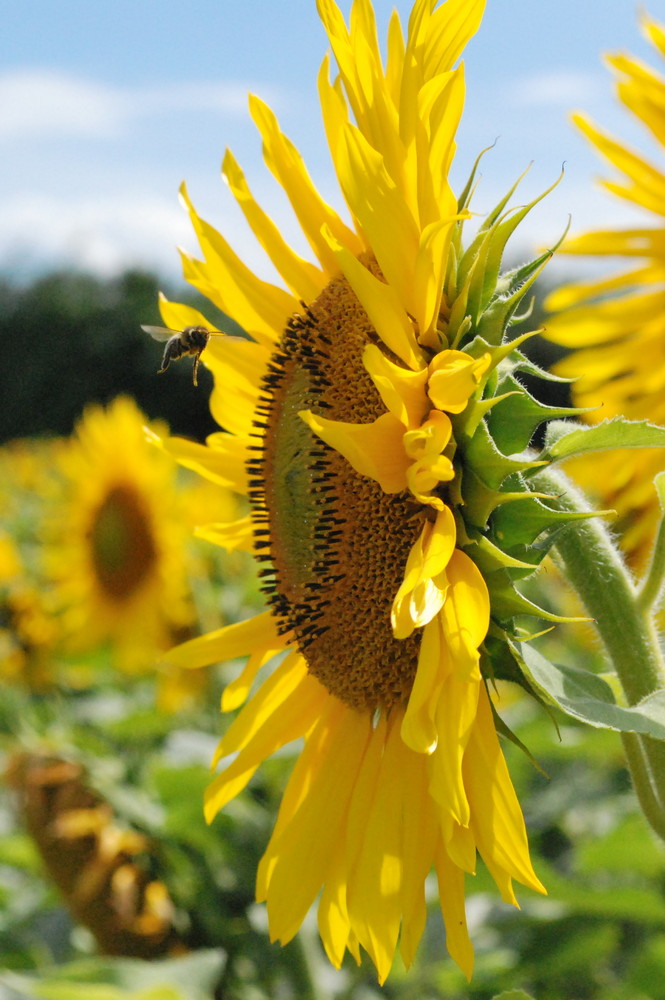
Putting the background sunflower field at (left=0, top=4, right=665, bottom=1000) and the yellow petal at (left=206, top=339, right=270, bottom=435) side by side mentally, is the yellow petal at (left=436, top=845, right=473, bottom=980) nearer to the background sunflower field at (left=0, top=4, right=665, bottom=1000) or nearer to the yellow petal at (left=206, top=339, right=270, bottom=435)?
the background sunflower field at (left=0, top=4, right=665, bottom=1000)

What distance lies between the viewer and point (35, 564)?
4031 mm

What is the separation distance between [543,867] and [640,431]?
119cm

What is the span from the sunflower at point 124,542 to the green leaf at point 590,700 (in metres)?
2.33

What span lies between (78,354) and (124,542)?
68.4 feet

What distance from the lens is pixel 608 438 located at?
94 cm

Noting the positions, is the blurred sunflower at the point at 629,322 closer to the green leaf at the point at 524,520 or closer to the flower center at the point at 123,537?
the green leaf at the point at 524,520

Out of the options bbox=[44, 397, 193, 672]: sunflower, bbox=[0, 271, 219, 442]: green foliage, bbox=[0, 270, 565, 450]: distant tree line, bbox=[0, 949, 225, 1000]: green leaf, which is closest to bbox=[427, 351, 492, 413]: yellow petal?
bbox=[0, 949, 225, 1000]: green leaf

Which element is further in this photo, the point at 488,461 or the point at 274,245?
the point at 274,245

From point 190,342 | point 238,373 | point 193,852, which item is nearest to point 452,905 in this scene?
point 238,373

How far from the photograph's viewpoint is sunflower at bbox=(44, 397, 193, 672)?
329 cm

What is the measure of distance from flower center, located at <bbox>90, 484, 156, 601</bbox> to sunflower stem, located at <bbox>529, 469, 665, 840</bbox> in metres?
2.38

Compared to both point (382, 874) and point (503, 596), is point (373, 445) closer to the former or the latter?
point (503, 596)

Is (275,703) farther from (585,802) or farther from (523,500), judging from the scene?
(585,802)

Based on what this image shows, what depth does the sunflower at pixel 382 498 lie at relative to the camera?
3.07ft
